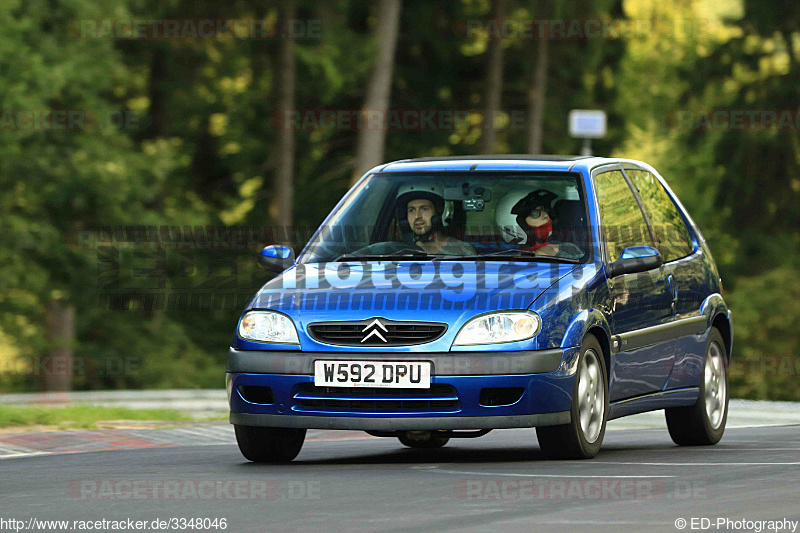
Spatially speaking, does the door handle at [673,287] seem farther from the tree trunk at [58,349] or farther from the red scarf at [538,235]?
the tree trunk at [58,349]

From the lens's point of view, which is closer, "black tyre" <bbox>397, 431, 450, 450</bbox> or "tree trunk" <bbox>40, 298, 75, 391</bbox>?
"black tyre" <bbox>397, 431, 450, 450</bbox>

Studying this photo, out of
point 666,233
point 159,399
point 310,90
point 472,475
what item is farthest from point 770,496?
point 310,90

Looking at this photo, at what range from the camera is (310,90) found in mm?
34781

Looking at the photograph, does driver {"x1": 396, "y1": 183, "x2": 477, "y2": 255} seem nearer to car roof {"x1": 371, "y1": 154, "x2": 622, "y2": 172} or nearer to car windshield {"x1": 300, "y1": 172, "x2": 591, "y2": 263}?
car windshield {"x1": 300, "y1": 172, "x2": 591, "y2": 263}

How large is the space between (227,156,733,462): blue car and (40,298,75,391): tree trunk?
77.6 feet

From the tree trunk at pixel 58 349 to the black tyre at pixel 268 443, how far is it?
24.1 meters

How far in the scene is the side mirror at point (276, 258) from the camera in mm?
10758

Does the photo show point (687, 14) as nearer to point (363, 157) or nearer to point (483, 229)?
point (363, 157)

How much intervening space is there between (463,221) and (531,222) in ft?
1.49

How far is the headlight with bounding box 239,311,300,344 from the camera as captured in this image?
9.54 metres

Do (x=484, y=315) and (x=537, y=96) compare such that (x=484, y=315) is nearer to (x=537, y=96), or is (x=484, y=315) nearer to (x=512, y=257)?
(x=512, y=257)

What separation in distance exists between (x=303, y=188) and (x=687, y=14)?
25.7 metres

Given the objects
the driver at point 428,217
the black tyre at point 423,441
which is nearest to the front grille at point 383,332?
the driver at point 428,217

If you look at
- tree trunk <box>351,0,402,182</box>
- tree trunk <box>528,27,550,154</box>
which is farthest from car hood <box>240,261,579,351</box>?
tree trunk <box>528,27,550,154</box>
